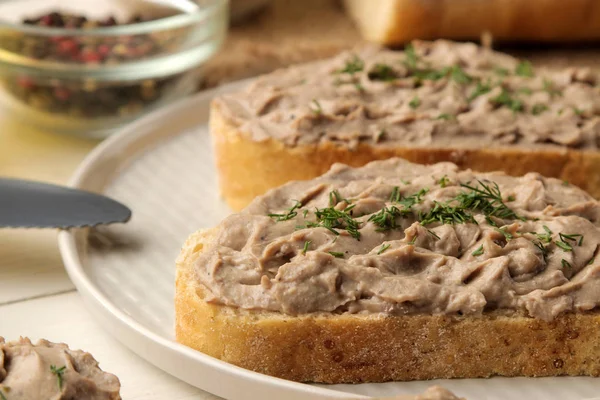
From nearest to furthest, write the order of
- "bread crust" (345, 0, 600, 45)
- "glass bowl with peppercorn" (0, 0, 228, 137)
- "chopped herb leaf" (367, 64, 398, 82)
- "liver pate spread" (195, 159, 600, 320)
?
"liver pate spread" (195, 159, 600, 320) < "chopped herb leaf" (367, 64, 398, 82) < "glass bowl with peppercorn" (0, 0, 228, 137) < "bread crust" (345, 0, 600, 45)

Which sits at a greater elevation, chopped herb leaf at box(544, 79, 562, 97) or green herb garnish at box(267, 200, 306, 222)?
chopped herb leaf at box(544, 79, 562, 97)

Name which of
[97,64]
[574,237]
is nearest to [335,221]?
[574,237]

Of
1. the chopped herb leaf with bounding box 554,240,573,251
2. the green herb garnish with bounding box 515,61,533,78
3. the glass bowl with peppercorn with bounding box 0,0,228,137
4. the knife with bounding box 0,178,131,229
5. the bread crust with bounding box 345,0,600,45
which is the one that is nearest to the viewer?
the chopped herb leaf with bounding box 554,240,573,251

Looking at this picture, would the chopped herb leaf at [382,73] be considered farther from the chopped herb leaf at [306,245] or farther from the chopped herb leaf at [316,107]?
the chopped herb leaf at [306,245]

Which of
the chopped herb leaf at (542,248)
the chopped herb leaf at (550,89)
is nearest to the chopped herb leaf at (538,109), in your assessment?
the chopped herb leaf at (550,89)

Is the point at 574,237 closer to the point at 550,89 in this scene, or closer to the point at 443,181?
the point at 443,181

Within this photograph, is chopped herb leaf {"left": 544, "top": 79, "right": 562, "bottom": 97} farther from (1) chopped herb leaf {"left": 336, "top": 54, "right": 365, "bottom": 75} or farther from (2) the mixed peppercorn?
(2) the mixed peppercorn

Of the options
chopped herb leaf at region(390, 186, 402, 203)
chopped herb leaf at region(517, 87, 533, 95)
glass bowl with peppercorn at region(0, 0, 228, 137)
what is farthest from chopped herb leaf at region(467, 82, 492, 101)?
glass bowl with peppercorn at region(0, 0, 228, 137)

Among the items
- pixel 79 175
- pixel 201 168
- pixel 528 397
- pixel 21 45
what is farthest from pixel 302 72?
pixel 528 397
